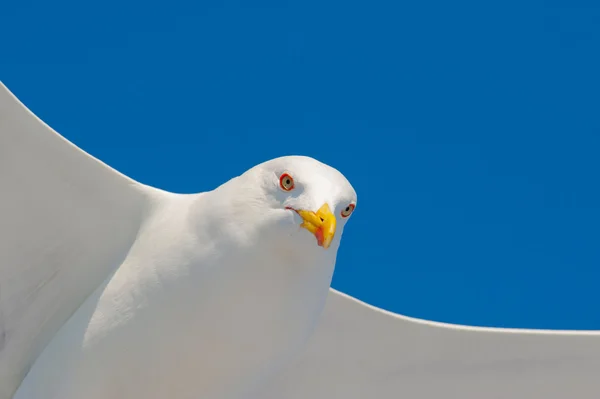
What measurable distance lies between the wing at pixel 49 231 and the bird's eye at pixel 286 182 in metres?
1.46

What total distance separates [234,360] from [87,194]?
1.98 meters

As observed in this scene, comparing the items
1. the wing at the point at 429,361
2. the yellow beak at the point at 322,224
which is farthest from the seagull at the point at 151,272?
the wing at the point at 429,361

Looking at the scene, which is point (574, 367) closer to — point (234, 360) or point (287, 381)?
point (287, 381)

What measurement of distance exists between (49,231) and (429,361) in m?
4.17

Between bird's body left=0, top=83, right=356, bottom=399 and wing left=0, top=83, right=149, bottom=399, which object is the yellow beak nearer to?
bird's body left=0, top=83, right=356, bottom=399

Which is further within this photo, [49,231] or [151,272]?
[49,231]

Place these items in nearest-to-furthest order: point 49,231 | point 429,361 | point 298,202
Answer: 1. point 298,202
2. point 49,231
3. point 429,361

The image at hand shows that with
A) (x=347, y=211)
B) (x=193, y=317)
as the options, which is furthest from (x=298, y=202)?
(x=193, y=317)

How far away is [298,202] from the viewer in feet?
36.9

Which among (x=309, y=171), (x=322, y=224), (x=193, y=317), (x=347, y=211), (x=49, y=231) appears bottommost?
(x=193, y=317)

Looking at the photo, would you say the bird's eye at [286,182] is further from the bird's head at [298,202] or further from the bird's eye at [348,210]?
the bird's eye at [348,210]

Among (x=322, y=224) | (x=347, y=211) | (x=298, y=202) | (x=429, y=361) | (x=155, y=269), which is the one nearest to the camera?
(x=322, y=224)

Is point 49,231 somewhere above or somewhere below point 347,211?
below

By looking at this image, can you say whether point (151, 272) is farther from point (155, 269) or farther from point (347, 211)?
point (347, 211)
